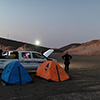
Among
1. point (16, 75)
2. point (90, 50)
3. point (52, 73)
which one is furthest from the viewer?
point (90, 50)

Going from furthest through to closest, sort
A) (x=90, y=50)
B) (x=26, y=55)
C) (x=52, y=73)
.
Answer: (x=90, y=50), (x=26, y=55), (x=52, y=73)

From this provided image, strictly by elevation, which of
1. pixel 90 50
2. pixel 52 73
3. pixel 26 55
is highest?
pixel 90 50

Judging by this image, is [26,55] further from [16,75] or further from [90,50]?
[90,50]

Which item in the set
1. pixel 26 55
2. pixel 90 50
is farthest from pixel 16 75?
pixel 90 50

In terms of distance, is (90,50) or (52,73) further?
(90,50)

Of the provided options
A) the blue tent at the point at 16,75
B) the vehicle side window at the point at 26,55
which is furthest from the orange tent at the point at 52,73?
the vehicle side window at the point at 26,55

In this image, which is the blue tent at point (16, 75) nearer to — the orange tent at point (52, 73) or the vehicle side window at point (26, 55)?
the orange tent at point (52, 73)

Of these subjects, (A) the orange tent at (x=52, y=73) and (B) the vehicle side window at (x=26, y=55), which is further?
(B) the vehicle side window at (x=26, y=55)

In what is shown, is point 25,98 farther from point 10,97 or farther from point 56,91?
point 56,91

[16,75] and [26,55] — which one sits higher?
[26,55]

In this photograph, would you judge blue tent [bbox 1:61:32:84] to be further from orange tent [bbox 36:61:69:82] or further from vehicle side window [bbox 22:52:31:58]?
vehicle side window [bbox 22:52:31:58]

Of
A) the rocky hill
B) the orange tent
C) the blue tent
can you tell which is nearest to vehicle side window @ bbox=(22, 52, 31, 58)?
the orange tent

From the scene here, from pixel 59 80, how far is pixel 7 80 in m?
3.01

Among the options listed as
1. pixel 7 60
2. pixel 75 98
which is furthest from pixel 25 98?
pixel 7 60
